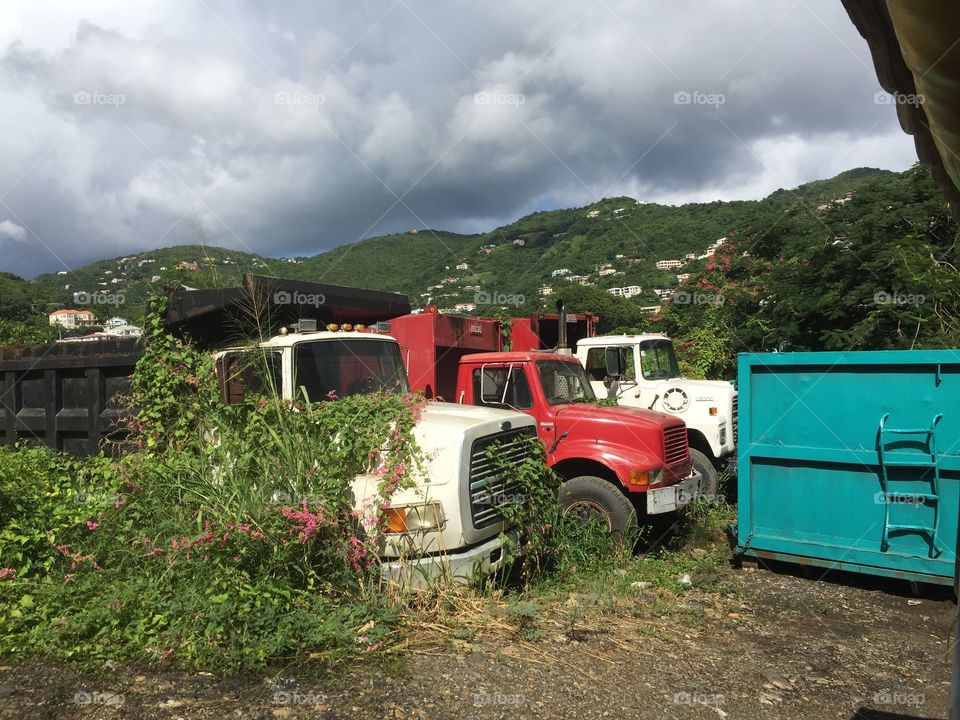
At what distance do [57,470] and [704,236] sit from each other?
33070 millimetres

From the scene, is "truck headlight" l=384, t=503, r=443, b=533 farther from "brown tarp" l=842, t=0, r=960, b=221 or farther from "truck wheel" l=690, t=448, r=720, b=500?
"truck wheel" l=690, t=448, r=720, b=500

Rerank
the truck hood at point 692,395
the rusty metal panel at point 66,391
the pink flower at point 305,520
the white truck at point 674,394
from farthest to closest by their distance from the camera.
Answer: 1. the truck hood at point 692,395
2. the white truck at point 674,394
3. the rusty metal panel at point 66,391
4. the pink flower at point 305,520

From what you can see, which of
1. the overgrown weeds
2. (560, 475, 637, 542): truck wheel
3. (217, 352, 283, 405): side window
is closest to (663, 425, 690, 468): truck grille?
(560, 475, 637, 542): truck wheel

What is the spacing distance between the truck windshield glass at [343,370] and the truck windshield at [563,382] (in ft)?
6.89

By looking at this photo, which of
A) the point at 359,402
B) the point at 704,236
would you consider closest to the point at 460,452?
the point at 359,402

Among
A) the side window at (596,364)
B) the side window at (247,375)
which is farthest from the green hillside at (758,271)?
the side window at (596,364)

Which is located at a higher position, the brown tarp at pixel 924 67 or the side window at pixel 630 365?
the brown tarp at pixel 924 67

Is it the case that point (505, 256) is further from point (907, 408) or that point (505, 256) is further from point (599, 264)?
point (907, 408)

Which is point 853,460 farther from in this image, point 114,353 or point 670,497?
point 114,353

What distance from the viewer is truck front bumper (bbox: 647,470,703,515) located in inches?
250

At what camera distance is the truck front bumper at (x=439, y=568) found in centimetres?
435

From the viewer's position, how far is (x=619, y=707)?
3.55m

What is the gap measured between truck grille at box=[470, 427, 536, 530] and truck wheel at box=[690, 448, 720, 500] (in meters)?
4.43

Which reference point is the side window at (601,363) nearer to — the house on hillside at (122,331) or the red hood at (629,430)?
the red hood at (629,430)
